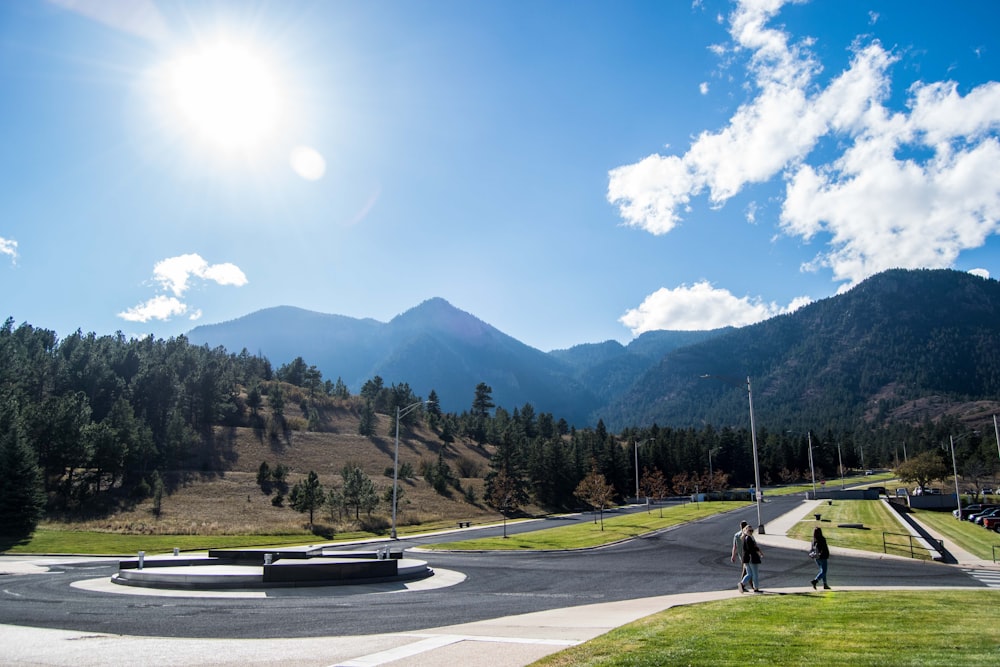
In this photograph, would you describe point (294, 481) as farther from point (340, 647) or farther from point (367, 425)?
point (340, 647)

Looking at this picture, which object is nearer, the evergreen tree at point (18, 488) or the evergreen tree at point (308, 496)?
the evergreen tree at point (18, 488)

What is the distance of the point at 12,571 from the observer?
24.9 metres

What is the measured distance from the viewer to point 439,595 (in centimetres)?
1758

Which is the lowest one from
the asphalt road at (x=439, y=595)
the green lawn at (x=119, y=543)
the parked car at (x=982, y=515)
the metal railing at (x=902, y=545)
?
the parked car at (x=982, y=515)

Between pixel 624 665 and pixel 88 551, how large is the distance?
4435 centimetres

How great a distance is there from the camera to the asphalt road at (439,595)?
12609 mm

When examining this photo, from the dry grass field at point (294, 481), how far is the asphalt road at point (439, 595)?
111ft

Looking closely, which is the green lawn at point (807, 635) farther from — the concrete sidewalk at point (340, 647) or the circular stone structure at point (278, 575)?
the circular stone structure at point (278, 575)

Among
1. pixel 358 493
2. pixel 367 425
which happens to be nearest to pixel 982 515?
pixel 358 493

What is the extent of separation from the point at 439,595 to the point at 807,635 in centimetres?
1085

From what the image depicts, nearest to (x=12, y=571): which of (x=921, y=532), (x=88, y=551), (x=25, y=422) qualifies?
(x=88, y=551)

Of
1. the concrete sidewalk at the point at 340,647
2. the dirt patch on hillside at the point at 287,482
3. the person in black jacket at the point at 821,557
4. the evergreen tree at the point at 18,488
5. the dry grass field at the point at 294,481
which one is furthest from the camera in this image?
the dirt patch on hillside at the point at 287,482

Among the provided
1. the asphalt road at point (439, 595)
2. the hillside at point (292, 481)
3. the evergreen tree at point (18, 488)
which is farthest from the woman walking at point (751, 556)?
the evergreen tree at point (18, 488)

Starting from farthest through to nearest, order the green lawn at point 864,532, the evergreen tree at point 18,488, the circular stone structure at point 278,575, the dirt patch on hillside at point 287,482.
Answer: the dirt patch on hillside at point 287,482 → the evergreen tree at point 18,488 → the green lawn at point 864,532 → the circular stone structure at point 278,575
